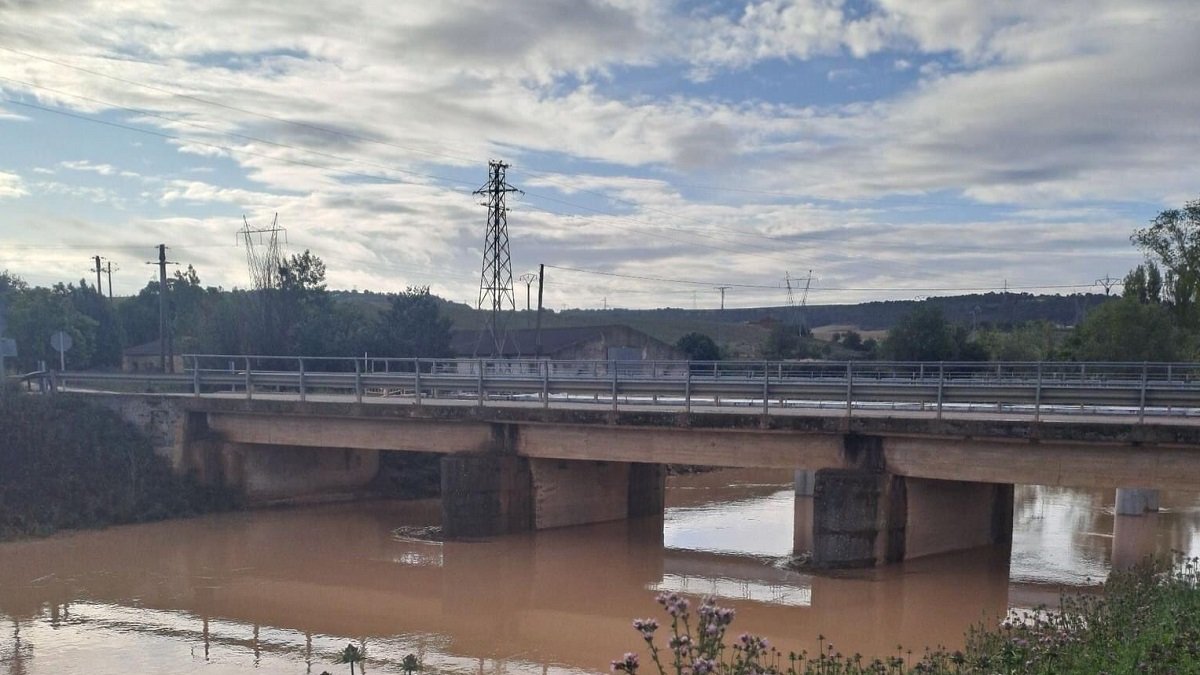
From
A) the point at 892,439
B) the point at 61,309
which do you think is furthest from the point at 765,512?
the point at 61,309

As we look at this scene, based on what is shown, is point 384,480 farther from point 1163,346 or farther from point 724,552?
point 1163,346

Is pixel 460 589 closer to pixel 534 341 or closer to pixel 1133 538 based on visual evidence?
pixel 1133 538

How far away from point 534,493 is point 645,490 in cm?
436

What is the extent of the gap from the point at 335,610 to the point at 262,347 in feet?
127

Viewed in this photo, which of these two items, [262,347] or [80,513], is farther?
[262,347]

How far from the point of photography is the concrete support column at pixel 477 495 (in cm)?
2614

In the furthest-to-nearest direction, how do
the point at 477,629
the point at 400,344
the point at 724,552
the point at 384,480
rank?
the point at 400,344, the point at 384,480, the point at 724,552, the point at 477,629

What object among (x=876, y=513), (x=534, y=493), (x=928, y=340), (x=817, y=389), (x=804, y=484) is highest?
(x=928, y=340)

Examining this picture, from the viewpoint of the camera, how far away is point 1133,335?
50562mm

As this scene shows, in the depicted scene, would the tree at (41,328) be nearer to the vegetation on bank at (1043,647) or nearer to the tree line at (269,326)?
the tree line at (269,326)

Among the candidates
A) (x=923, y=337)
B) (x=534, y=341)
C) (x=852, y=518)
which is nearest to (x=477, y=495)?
(x=852, y=518)

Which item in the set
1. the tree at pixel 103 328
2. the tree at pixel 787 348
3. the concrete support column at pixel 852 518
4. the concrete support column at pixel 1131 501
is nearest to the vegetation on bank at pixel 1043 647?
the concrete support column at pixel 852 518

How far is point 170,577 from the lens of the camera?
74.0ft

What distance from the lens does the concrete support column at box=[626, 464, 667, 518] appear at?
30266mm
